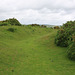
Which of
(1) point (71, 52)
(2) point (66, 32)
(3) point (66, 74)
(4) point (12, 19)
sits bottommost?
(3) point (66, 74)

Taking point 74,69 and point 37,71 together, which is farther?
point 74,69

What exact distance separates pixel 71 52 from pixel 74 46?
2.23 ft

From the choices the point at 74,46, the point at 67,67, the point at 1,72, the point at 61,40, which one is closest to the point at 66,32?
the point at 61,40

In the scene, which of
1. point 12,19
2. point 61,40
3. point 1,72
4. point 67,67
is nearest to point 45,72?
point 67,67

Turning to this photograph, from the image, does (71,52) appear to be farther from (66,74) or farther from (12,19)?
(12,19)

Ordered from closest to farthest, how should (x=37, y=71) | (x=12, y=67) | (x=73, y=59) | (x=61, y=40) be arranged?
(x=37, y=71) < (x=12, y=67) < (x=73, y=59) < (x=61, y=40)

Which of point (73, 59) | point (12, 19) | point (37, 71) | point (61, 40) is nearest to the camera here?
point (37, 71)

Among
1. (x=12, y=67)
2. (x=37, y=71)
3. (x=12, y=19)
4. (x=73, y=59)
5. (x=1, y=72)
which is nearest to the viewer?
(x=1, y=72)

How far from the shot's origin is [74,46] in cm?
991

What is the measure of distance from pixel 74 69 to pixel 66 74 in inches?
47.9

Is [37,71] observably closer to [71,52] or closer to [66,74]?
[66,74]

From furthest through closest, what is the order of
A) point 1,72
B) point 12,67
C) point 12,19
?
point 12,19 < point 12,67 < point 1,72

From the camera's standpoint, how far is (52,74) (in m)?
6.83

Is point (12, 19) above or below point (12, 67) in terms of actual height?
above
